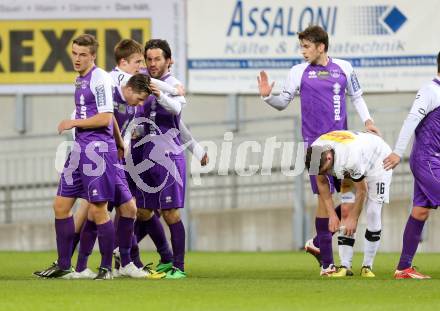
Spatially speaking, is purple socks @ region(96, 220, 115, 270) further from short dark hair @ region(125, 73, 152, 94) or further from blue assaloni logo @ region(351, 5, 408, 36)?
blue assaloni logo @ region(351, 5, 408, 36)

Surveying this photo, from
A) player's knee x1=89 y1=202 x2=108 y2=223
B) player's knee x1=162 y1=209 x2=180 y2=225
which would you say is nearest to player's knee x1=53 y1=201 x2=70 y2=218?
player's knee x1=89 y1=202 x2=108 y2=223

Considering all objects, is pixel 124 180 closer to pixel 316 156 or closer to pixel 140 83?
pixel 140 83

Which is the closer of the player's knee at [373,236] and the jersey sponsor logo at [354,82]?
the player's knee at [373,236]

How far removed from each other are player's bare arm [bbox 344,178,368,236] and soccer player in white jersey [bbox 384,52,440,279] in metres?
0.54

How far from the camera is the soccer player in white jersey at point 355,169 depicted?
10.9 metres

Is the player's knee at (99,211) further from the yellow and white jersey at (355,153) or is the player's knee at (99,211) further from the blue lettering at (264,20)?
the blue lettering at (264,20)

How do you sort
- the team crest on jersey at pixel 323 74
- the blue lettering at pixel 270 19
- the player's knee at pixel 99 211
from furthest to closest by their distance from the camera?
the blue lettering at pixel 270 19 < the team crest on jersey at pixel 323 74 < the player's knee at pixel 99 211

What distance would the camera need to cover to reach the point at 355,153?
1090 cm

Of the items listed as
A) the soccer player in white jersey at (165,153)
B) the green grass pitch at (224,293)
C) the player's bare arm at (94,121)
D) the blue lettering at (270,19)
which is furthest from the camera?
the blue lettering at (270,19)

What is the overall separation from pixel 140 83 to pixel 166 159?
36.4 inches

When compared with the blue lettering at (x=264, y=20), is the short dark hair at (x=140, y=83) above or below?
below

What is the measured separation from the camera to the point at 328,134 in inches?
438

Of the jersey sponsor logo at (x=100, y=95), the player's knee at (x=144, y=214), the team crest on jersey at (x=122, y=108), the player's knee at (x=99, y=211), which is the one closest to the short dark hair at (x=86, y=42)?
the jersey sponsor logo at (x=100, y=95)

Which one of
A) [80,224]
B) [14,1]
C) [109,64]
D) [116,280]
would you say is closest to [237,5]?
[109,64]
